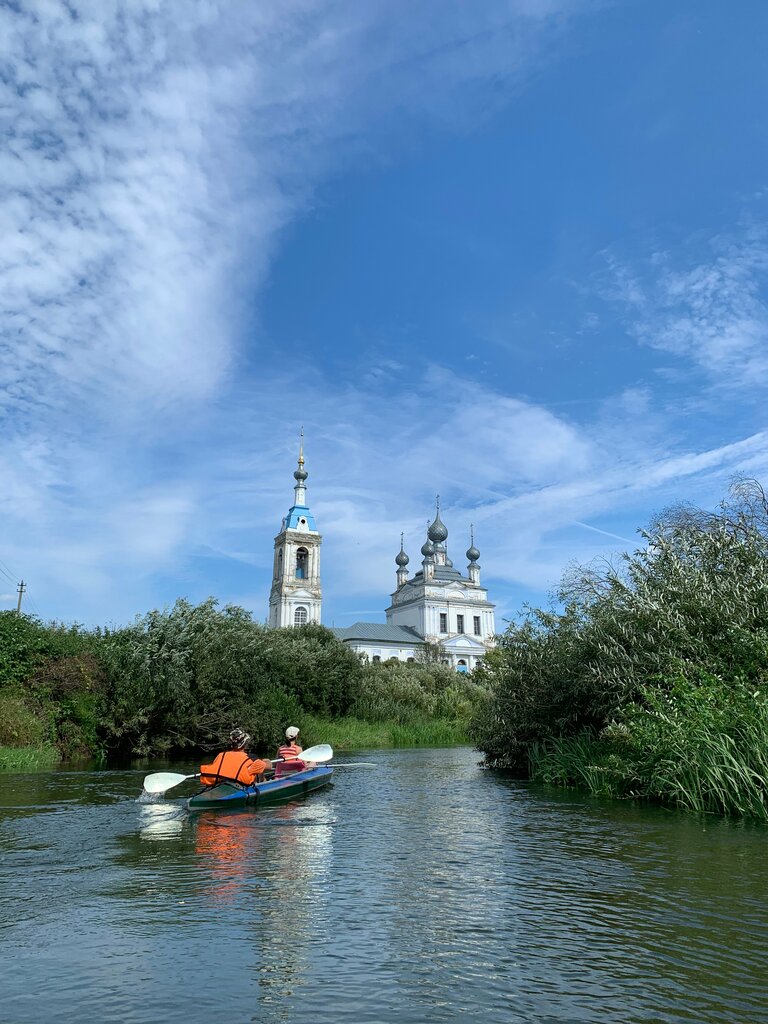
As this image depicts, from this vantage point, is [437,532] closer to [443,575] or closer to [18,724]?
[443,575]

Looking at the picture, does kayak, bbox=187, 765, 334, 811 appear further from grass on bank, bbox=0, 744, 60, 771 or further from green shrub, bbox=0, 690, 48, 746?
green shrub, bbox=0, 690, 48, 746

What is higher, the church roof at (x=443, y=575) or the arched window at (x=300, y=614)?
the church roof at (x=443, y=575)

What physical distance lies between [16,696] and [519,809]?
17.8 meters

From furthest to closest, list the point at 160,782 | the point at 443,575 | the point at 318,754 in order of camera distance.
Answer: the point at 443,575, the point at 318,754, the point at 160,782

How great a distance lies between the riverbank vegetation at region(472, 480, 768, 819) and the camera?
42.4ft

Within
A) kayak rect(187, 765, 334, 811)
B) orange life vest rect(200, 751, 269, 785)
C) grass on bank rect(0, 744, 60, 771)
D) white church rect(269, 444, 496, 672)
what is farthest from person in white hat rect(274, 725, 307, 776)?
white church rect(269, 444, 496, 672)

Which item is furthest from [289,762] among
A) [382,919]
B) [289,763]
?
[382,919]

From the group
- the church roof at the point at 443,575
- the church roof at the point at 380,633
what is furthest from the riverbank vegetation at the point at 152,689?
the church roof at the point at 443,575

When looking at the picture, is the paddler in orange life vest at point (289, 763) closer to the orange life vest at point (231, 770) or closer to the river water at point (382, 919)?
the orange life vest at point (231, 770)

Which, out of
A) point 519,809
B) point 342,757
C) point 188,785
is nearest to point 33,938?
point 519,809

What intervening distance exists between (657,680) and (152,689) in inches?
713

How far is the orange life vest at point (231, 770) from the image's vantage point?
13.7m

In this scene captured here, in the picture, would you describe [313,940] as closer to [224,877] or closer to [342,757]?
[224,877]

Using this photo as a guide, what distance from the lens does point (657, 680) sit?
1573 centimetres
